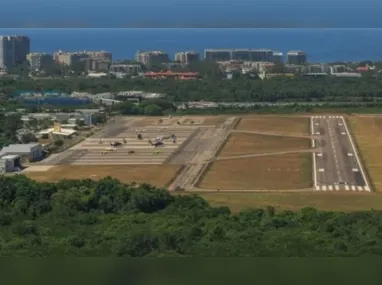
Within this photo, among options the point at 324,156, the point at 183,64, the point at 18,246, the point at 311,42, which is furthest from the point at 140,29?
the point at 18,246

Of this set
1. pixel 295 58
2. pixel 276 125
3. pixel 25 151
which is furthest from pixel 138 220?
pixel 295 58

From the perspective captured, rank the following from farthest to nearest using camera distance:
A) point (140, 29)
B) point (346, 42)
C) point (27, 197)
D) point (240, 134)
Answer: point (140, 29) → point (346, 42) → point (240, 134) → point (27, 197)

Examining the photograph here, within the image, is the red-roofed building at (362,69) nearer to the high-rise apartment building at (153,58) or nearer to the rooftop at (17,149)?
the high-rise apartment building at (153,58)

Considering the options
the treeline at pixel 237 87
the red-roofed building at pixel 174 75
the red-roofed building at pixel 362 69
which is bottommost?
the treeline at pixel 237 87

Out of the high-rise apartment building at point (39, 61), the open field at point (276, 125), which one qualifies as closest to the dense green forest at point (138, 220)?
the open field at point (276, 125)

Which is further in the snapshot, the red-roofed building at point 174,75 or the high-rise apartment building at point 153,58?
the high-rise apartment building at point 153,58

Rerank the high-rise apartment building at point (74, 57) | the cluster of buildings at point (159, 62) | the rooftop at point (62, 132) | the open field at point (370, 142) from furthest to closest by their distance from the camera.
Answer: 1. the high-rise apartment building at point (74, 57)
2. the cluster of buildings at point (159, 62)
3. the rooftop at point (62, 132)
4. the open field at point (370, 142)

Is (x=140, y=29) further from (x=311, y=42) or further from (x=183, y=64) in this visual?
(x=183, y=64)
